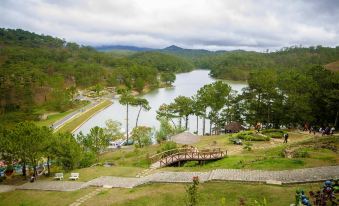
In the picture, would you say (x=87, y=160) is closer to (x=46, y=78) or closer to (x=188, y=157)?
(x=188, y=157)

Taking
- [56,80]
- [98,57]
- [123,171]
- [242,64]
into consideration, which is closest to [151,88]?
[56,80]

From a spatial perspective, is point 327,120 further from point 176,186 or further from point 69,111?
point 69,111

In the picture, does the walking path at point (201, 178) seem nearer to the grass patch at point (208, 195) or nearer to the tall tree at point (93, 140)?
the grass patch at point (208, 195)

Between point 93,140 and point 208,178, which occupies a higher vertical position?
point 208,178

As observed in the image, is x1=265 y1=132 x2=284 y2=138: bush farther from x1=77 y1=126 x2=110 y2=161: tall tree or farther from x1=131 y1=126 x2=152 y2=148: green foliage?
x1=77 y1=126 x2=110 y2=161: tall tree

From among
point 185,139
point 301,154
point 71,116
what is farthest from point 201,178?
point 71,116

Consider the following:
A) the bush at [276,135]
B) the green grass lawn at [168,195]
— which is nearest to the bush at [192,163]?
the green grass lawn at [168,195]

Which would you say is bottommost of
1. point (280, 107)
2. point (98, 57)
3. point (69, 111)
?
point (69, 111)
